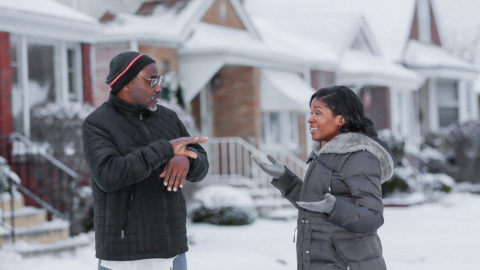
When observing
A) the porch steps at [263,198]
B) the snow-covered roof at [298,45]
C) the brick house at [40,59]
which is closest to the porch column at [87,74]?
the brick house at [40,59]

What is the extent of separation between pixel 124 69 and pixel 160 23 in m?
11.7

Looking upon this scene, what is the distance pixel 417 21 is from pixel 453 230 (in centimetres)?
1577

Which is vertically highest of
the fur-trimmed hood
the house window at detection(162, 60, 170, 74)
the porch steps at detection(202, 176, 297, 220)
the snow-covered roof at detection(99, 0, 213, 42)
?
the snow-covered roof at detection(99, 0, 213, 42)

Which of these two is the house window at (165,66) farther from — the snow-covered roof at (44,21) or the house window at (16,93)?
the house window at (16,93)

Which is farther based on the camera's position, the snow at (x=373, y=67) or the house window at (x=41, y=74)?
the snow at (x=373, y=67)

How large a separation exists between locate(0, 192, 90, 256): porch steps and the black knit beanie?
5682 millimetres

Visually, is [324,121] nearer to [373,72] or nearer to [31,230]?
[31,230]

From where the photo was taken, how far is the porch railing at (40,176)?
9.99 meters

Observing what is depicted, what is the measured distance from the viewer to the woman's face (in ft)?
12.3

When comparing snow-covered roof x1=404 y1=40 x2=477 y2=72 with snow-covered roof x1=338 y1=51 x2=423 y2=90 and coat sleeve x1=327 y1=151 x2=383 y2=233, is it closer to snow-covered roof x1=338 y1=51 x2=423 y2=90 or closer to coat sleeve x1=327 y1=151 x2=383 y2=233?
snow-covered roof x1=338 y1=51 x2=423 y2=90

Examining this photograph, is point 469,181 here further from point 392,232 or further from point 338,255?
point 338,255

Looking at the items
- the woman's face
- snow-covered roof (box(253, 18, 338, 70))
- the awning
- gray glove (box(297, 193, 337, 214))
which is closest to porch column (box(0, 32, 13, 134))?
the awning

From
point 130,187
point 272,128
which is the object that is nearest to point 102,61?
point 272,128

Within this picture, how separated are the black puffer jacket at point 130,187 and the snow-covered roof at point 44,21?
25.0ft
